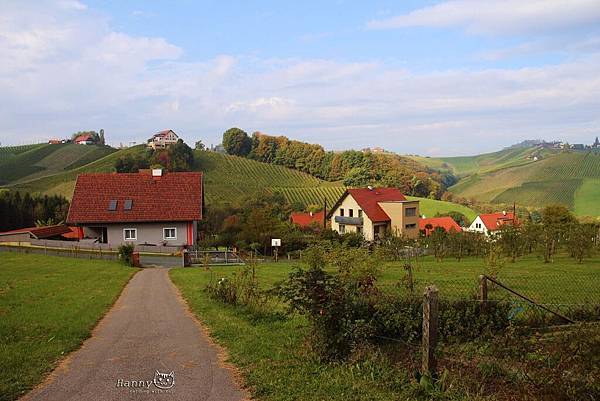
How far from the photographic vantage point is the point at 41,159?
105 m

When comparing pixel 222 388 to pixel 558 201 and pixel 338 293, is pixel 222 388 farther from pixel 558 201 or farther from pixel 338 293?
pixel 558 201

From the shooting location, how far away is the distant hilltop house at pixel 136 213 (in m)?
41.3

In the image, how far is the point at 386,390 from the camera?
625 cm

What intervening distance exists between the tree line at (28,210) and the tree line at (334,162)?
168 ft

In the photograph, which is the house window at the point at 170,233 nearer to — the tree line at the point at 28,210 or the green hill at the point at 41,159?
the tree line at the point at 28,210

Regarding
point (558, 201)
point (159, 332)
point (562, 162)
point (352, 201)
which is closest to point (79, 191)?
point (352, 201)

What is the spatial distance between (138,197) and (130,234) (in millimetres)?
3314

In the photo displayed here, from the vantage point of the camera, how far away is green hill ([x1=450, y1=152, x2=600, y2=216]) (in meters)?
94.8

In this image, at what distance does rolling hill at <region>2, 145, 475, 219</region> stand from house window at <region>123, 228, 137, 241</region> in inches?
1278

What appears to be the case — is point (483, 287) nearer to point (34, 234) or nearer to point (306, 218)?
point (34, 234)

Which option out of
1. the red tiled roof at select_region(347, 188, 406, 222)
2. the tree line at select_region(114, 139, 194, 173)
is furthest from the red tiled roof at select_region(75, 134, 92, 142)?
the red tiled roof at select_region(347, 188, 406, 222)

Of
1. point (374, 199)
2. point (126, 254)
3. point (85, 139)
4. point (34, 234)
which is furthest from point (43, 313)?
point (85, 139)

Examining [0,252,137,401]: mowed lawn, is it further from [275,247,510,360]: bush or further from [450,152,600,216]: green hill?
[450,152,600,216]: green hill

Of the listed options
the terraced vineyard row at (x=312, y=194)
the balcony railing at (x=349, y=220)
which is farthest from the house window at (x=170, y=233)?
the terraced vineyard row at (x=312, y=194)
